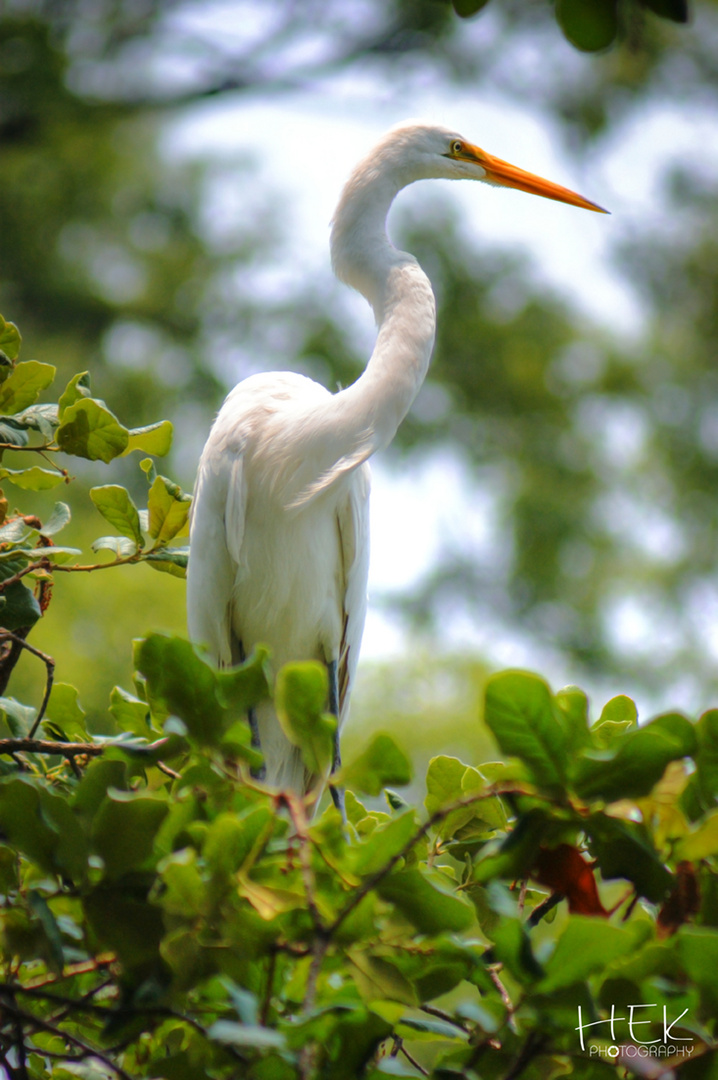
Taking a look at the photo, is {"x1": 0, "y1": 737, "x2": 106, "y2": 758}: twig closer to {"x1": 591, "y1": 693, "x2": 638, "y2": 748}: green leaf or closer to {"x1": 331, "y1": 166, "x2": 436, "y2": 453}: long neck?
{"x1": 591, "y1": 693, "x2": 638, "y2": 748}: green leaf

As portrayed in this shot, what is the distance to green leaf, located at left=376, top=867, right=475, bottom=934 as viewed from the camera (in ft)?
2.05

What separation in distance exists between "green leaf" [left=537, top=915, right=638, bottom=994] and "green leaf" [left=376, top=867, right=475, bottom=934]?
0.07 meters

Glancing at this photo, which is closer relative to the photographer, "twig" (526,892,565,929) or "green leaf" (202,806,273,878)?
"green leaf" (202,806,273,878)

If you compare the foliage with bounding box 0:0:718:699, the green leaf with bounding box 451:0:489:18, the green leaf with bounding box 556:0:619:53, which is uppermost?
the green leaf with bounding box 451:0:489:18

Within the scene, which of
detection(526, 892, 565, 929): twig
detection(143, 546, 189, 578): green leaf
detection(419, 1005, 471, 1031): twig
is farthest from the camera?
detection(143, 546, 189, 578): green leaf

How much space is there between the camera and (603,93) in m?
8.70

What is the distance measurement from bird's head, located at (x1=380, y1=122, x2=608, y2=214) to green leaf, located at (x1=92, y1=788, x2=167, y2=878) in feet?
5.14

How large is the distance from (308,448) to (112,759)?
1.11m

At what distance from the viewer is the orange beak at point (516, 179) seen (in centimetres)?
207

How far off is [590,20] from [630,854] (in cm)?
51

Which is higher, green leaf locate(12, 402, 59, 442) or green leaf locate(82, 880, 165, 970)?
green leaf locate(12, 402, 59, 442)

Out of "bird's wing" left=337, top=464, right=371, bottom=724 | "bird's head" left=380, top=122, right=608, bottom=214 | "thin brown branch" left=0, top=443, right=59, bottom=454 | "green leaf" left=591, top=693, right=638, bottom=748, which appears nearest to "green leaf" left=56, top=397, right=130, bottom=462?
"thin brown branch" left=0, top=443, right=59, bottom=454

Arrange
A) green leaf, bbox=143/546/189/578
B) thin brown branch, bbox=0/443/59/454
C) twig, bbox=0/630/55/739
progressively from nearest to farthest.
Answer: twig, bbox=0/630/55/739 < thin brown branch, bbox=0/443/59/454 < green leaf, bbox=143/546/189/578

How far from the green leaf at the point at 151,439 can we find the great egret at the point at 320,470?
513 millimetres
